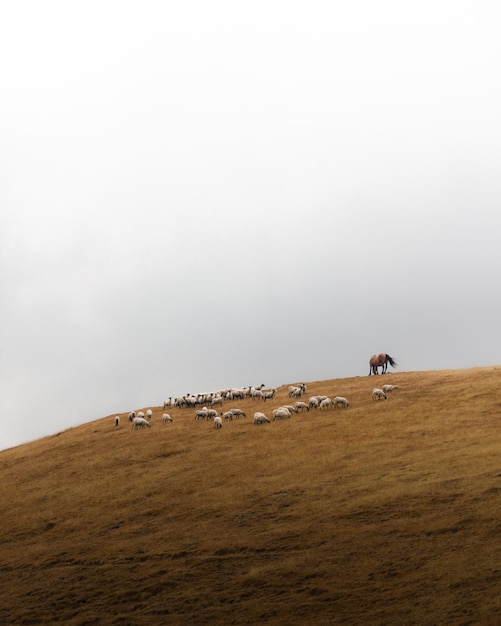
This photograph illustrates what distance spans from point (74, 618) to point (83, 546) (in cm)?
650

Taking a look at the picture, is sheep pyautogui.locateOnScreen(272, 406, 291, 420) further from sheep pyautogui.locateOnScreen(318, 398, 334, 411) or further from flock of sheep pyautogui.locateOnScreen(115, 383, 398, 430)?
sheep pyautogui.locateOnScreen(318, 398, 334, 411)

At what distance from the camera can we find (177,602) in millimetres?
22984

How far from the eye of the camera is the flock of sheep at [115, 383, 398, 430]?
150 feet

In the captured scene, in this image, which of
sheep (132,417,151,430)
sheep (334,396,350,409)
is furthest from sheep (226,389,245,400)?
sheep (334,396,350,409)

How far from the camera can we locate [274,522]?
28391mm

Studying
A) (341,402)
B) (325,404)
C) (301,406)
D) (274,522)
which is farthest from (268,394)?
(274,522)

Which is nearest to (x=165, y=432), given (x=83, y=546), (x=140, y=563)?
(x=83, y=546)

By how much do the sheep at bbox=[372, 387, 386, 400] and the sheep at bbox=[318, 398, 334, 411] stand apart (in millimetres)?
3241

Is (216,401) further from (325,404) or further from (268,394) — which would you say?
(325,404)

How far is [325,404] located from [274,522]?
1941cm

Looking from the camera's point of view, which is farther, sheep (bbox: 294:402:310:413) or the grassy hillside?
sheep (bbox: 294:402:310:413)

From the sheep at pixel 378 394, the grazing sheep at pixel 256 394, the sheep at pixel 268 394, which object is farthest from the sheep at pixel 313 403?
the grazing sheep at pixel 256 394

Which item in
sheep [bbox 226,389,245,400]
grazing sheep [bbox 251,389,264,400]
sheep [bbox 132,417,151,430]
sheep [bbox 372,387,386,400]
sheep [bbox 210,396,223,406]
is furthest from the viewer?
sheep [bbox 226,389,245,400]

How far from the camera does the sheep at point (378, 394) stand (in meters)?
47.8
